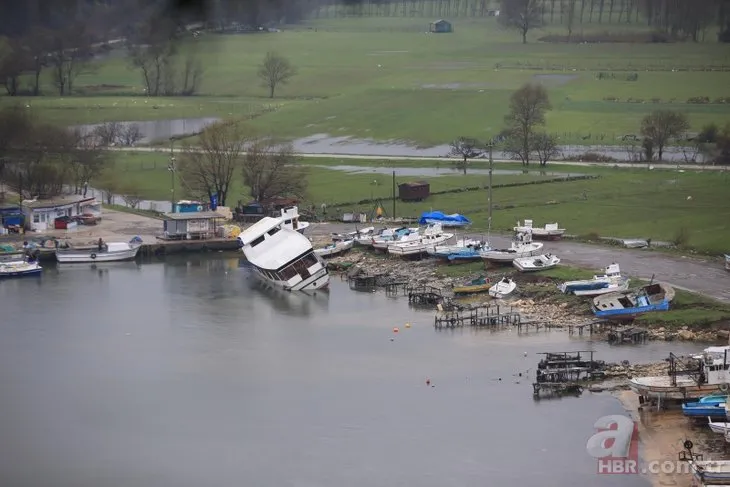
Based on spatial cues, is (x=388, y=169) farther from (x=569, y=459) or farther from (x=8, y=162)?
(x=569, y=459)

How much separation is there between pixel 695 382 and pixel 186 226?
13.0 m

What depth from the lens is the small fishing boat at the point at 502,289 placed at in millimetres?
22703

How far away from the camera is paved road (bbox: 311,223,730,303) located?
2227 cm

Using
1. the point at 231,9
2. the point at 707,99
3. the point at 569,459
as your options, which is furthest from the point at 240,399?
the point at 231,9

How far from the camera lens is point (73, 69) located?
46.8 m

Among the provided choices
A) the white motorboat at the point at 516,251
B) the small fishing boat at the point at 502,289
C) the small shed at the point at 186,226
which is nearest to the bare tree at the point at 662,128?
the white motorboat at the point at 516,251

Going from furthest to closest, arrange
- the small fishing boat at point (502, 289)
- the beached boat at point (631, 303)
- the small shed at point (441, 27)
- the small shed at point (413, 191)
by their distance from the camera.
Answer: the small shed at point (441, 27)
the small shed at point (413, 191)
the small fishing boat at point (502, 289)
the beached boat at point (631, 303)

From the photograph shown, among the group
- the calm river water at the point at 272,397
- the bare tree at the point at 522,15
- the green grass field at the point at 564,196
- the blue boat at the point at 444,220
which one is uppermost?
the bare tree at the point at 522,15

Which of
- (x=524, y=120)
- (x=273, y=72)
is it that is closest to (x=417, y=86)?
(x=273, y=72)

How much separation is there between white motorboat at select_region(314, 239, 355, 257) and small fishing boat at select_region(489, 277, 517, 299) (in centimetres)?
405

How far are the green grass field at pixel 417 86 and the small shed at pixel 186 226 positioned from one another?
12.6 meters

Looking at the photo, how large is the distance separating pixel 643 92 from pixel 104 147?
17422 mm

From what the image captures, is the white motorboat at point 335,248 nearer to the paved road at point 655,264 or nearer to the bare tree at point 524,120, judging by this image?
the paved road at point 655,264

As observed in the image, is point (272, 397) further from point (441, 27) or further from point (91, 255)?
point (441, 27)
